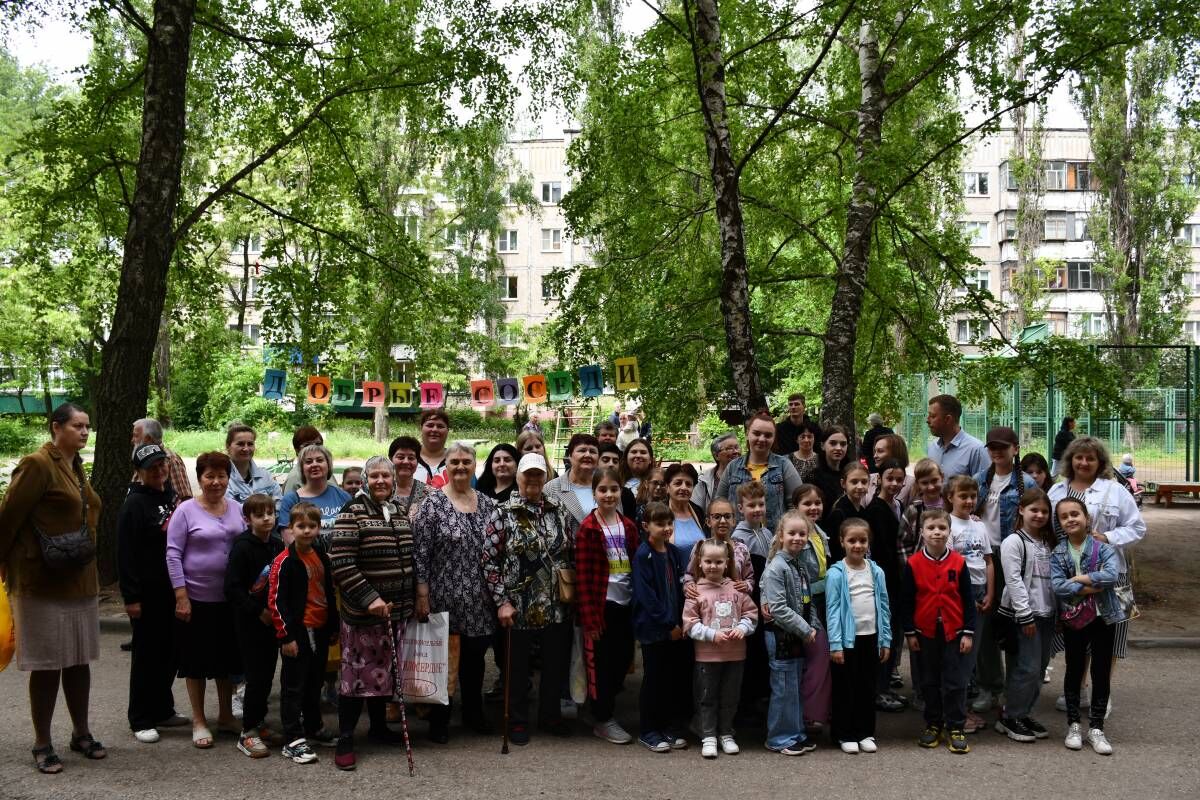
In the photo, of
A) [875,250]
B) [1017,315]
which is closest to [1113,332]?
[1017,315]

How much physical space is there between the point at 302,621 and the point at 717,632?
2422mm

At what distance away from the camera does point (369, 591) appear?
5887 mm

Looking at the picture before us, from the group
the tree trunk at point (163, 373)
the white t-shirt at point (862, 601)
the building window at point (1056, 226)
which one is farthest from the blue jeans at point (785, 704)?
the building window at point (1056, 226)

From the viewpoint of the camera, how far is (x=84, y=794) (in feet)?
17.6

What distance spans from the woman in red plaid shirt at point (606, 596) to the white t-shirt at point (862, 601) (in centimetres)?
137

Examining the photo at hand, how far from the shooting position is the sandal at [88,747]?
5938 mm

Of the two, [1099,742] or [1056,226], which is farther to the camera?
[1056,226]

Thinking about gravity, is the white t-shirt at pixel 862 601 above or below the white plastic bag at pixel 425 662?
above

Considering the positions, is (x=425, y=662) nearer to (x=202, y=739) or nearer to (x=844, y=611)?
(x=202, y=739)

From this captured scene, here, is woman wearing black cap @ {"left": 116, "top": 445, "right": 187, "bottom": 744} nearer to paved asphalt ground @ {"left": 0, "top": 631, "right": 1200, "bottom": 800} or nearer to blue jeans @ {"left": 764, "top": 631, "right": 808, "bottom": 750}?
paved asphalt ground @ {"left": 0, "top": 631, "right": 1200, "bottom": 800}

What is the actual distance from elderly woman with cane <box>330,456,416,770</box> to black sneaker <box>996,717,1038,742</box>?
12.4 feet

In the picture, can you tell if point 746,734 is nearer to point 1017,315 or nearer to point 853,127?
point 853,127

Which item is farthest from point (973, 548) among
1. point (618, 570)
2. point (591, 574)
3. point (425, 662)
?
point (425, 662)

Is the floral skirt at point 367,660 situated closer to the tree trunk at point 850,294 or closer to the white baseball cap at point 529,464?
the white baseball cap at point 529,464
